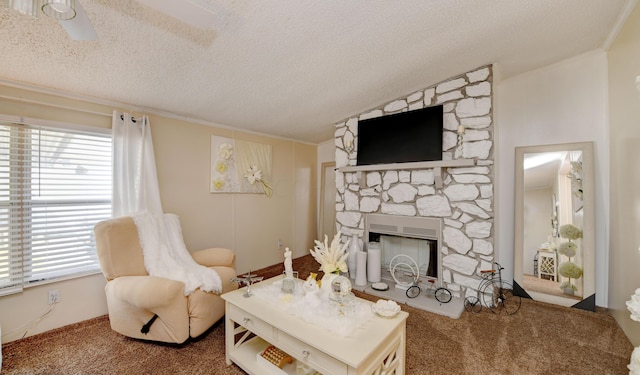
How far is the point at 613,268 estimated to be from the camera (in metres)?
2.40

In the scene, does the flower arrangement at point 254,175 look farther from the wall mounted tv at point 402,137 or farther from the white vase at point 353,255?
the white vase at point 353,255

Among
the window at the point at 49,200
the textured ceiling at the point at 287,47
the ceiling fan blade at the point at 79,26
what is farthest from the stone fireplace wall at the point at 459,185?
the window at the point at 49,200

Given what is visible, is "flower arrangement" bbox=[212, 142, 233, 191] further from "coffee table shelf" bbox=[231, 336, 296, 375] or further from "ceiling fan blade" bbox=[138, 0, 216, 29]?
"ceiling fan blade" bbox=[138, 0, 216, 29]

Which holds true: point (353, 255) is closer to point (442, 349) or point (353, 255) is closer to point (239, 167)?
point (442, 349)

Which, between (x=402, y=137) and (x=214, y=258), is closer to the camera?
(x=214, y=258)

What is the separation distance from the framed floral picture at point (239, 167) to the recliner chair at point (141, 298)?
4.29ft

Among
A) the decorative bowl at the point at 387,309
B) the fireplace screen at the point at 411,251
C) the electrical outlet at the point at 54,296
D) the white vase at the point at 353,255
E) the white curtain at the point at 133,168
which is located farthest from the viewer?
the white vase at the point at 353,255

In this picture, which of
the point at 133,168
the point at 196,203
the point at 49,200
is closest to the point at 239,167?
the point at 196,203

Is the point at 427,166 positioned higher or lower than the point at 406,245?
higher

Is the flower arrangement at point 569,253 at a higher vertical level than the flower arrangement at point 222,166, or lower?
lower

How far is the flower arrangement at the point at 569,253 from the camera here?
264cm

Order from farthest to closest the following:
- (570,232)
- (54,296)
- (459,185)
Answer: (459,185) < (570,232) < (54,296)

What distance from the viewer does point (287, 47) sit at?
6.53 feet

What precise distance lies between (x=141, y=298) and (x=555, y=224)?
3898mm
